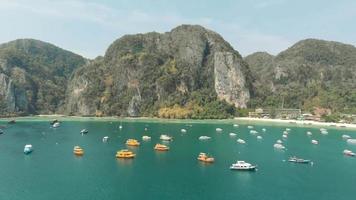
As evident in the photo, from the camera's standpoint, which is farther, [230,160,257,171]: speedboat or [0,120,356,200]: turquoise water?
[230,160,257,171]: speedboat

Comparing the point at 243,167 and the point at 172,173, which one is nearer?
the point at 172,173

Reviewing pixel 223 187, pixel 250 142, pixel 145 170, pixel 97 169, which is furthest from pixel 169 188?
pixel 250 142

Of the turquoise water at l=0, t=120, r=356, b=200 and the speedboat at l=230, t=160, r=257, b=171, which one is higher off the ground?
the speedboat at l=230, t=160, r=257, b=171

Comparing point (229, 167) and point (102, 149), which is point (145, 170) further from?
point (102, 149)

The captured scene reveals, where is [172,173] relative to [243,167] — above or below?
below

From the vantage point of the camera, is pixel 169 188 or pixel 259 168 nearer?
pixel 169 188

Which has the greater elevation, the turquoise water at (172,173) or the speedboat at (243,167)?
the speedboat at (243,167)

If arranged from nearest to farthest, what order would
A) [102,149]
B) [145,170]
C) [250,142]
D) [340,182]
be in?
[340,182] → [145,170] → [102,149] → [250,142]

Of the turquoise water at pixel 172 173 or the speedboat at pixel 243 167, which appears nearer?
the turquoise water at pixel 172 173
